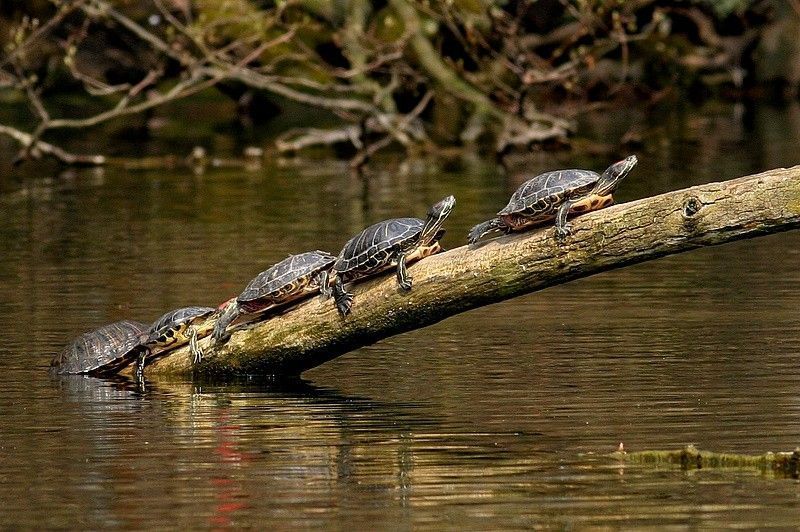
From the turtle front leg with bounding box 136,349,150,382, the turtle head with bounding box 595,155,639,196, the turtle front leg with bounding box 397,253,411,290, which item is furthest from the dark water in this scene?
the turtle head with bounding box 595,155,639,196

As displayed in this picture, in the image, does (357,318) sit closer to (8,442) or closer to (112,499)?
(8,442)

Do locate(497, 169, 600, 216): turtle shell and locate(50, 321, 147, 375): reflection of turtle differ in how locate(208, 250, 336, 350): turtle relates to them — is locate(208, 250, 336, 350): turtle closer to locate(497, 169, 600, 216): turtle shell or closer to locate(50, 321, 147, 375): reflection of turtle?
locate(50, 321, 147, 375): reflection of turtle

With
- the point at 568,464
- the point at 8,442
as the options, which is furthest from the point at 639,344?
the point at 8,442

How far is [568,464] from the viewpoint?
817cm

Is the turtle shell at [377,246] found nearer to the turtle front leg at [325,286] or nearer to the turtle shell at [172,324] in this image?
the turtle front leg at [325,286]

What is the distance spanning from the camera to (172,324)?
441 inches

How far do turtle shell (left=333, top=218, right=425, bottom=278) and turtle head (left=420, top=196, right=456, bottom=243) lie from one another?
47mm

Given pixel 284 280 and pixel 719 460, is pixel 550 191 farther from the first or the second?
pixel 719 460

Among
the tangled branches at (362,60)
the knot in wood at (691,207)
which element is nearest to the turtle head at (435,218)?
the knot in wood at (691,207)

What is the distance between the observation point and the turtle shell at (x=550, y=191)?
31.7ft

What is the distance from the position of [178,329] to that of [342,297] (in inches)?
52.8

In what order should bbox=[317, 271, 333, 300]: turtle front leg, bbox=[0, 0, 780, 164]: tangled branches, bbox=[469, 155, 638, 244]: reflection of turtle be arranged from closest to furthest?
→ 1. bbox=[469, 155, 638, 244]: reflection of turtle
2. bbox=[317, 271, 333, 300]: turtle front leg
3. bbox=[0, 0, 780, 164]: tangled branches

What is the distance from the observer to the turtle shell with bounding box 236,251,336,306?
35.1 ft

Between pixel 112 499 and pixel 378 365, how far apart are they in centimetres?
397
